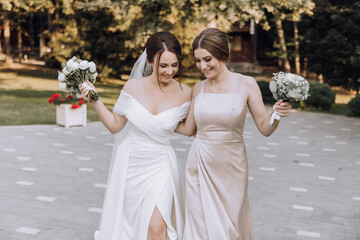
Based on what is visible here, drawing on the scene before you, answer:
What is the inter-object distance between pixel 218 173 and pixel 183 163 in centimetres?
558

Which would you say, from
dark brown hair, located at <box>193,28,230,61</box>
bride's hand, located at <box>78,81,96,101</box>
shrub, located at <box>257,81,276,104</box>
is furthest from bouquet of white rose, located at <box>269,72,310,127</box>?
shrub, located at <box>257,81,276,104</box>

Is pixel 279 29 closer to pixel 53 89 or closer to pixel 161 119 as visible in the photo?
pixel 53 89

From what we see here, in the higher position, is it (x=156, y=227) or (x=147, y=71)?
(x=147, y=71)

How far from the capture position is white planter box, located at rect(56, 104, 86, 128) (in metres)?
13.1

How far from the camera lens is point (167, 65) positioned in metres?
3.62

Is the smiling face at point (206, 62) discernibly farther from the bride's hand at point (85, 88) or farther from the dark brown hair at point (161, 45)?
the bride's hand at point (85, 88)

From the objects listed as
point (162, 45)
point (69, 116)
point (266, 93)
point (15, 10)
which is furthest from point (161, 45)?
point (15, 10)

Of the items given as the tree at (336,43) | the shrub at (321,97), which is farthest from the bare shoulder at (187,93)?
the tree at (336,43)

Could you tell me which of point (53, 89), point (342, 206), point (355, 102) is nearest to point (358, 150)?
point (342, 206)

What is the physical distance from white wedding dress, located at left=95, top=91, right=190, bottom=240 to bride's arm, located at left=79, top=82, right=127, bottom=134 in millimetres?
68

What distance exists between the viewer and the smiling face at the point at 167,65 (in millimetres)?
3594

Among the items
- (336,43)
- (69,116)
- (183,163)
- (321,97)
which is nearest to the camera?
(183,163)

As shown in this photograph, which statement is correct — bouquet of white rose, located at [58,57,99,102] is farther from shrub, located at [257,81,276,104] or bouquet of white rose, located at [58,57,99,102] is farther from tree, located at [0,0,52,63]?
tree, located at [0,0,52,63]

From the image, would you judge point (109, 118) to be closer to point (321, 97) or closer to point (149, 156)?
point (149, 156)
